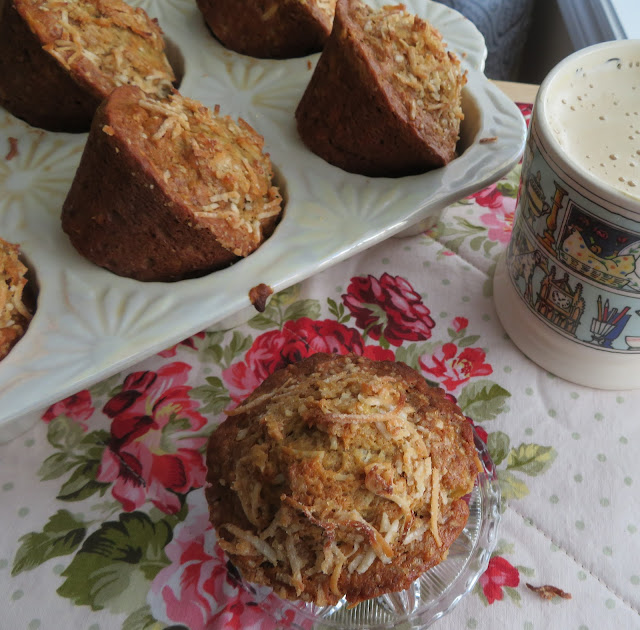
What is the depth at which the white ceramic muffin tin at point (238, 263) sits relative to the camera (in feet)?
2.66

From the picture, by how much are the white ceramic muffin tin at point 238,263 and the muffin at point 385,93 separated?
0.04m

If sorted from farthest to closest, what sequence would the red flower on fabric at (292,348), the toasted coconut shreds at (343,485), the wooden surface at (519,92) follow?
the wooden surface at (519,92), the red flower on fabric at (292,348), the toasted coconut shreds at (343,485)

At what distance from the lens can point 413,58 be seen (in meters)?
0.93

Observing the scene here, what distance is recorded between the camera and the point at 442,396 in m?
0.84

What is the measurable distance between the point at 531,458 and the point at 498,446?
0.15ft

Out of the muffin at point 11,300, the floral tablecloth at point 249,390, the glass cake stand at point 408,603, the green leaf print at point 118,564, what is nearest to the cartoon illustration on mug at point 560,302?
the floral tablecloth at point 249,390

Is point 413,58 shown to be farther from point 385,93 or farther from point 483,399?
point 483,399

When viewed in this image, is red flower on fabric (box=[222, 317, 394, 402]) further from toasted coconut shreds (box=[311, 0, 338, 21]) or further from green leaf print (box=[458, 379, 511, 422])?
toasted coconut shreds (box=[311, 0, 338, 21])

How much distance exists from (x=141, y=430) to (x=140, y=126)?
0.43m

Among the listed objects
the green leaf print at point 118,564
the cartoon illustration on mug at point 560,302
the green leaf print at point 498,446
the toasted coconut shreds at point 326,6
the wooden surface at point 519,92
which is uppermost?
the toasted coconut shreds at point 326,6

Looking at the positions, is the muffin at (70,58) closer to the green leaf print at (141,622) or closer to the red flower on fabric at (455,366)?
the red flower on fabric at (455,366)

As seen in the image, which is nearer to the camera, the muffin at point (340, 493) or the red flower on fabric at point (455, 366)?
the muffin at point (340, 493)

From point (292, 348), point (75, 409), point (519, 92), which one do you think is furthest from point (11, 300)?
point (519, 92)

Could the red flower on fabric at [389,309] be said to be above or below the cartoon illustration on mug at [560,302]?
below
